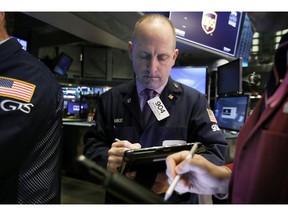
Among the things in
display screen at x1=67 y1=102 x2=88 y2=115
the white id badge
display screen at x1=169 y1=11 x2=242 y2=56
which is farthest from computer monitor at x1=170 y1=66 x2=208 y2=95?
display screen at x1=67 y1=102 x2=88 y2=115

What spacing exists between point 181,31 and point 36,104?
81.7 inches

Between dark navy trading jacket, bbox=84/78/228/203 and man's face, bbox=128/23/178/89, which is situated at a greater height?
man's face, bbox=128/23/178/89

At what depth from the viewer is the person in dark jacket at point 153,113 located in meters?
1.22

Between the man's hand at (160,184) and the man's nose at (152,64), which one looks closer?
the man's hand at (160,184)

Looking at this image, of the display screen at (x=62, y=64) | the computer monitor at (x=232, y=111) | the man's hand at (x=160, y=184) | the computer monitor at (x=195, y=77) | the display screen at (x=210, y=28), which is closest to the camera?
the man's hand at (x=160, y=184)

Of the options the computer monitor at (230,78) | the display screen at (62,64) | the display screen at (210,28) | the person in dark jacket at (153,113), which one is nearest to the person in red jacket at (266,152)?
the person in dark jacket at (153,113)

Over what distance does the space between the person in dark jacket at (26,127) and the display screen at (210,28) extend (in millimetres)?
1889

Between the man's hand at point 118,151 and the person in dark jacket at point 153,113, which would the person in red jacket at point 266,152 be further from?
the person in dark jacket at point 153,113

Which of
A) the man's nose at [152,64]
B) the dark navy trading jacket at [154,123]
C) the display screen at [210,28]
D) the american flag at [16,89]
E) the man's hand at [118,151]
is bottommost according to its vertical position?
the man's hand at [118,151]

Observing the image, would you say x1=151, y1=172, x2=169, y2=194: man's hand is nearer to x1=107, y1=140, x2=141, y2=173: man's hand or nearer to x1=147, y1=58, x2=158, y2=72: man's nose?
x1=107, y1=140, x2=141, y2=173: man's hand

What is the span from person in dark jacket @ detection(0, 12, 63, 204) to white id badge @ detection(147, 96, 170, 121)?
1.36ft

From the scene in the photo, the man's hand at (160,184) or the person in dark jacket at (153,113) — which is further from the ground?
the person in dark jacket at (153,113)

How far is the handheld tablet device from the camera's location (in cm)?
83

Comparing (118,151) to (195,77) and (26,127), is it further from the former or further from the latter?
(195,77)
